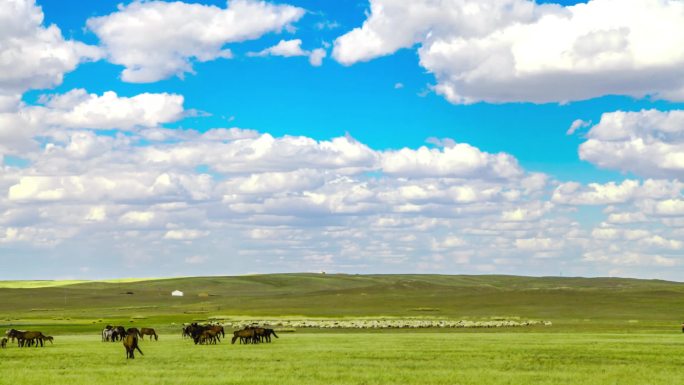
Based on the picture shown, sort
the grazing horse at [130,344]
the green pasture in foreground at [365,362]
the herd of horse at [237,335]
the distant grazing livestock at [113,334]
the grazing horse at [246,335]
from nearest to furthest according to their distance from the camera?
the green pasture in foreground at [365,362]
the grazing horse at [130,344]
the herd of horse at [237,335]
the grazing horse at [246,335]
the distant grazing livestock at [113,334]

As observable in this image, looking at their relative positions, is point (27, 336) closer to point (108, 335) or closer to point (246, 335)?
point (108, 335)

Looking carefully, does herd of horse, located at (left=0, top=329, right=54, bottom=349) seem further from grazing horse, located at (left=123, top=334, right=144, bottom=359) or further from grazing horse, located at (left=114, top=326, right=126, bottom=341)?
grazing horse, located at (left=123, top=334, right=144, bottom=359)

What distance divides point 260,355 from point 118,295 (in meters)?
162

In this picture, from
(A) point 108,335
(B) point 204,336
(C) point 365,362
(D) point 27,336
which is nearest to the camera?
(C) point 365,362

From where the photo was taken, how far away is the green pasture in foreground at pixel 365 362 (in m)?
33.8

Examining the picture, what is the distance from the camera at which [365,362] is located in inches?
1593

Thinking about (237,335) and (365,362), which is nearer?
(365,362)

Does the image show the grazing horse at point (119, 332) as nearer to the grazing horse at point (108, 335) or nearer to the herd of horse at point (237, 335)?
the grazing horse at point (108, 335)

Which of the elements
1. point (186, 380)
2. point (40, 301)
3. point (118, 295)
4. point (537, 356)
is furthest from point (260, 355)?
point (118, 295)

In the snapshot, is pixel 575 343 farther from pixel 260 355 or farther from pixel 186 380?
pixel 186 380

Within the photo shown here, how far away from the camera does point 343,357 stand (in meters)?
43.2

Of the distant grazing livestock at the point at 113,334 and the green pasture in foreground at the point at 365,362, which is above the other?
the distant grazing livestock at the point at 113,334

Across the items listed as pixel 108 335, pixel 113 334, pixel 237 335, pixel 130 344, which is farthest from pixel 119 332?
pixel 130 344

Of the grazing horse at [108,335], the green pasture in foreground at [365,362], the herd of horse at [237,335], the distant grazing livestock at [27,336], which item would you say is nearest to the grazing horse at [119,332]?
the grazing horse at [108,335]
